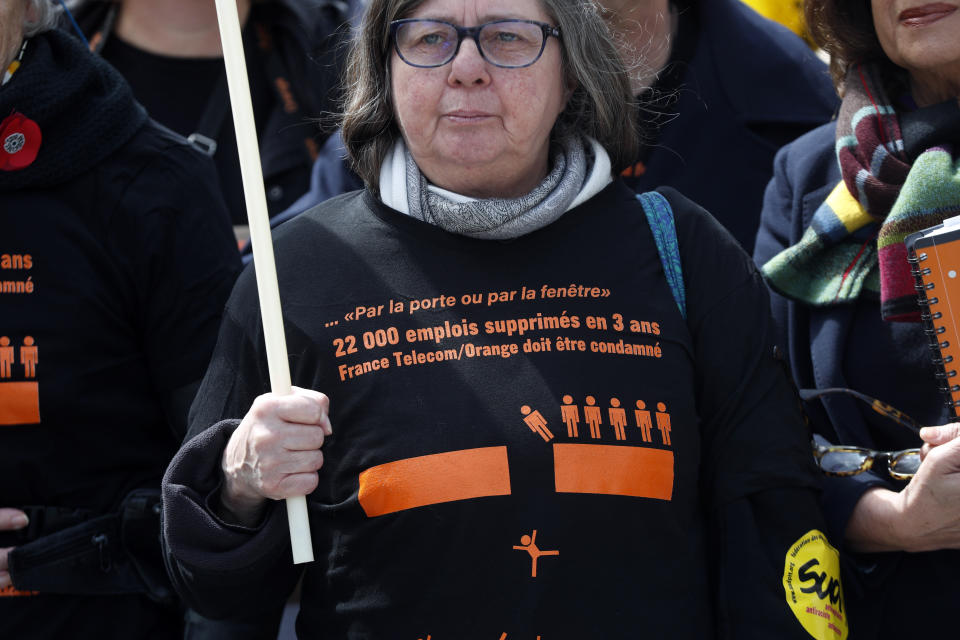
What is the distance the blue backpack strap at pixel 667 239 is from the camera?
232 cm

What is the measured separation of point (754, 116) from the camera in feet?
10.6

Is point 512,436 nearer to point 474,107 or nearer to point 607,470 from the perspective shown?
point 607,470

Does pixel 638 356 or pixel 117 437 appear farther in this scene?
pixel 117 437

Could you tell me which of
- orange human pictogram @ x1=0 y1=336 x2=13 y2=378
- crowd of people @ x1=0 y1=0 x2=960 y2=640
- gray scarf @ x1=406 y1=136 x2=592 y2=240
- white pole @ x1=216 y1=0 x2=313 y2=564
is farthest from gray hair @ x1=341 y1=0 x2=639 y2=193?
orange human pictogram @ x1=0 y1=336 x2=13 y2=378

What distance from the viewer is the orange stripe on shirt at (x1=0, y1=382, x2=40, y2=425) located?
Result: 2.52 meters

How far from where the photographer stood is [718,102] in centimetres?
327

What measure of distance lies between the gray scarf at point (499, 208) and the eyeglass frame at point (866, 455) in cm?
68

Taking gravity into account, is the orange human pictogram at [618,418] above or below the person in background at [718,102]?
below

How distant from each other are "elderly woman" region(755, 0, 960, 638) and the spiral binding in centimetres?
8

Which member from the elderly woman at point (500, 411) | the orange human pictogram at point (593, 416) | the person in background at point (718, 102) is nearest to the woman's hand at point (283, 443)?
the elderly woman at point (500, 411)

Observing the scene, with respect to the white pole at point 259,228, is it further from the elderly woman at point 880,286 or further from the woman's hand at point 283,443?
the elderly woman at point 880,286

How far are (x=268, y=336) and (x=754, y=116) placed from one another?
1676mm

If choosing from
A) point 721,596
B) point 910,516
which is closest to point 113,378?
point 721,596

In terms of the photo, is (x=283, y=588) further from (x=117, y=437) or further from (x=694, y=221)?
(x=694, y=221)
